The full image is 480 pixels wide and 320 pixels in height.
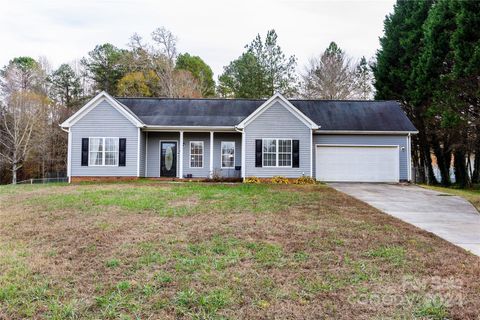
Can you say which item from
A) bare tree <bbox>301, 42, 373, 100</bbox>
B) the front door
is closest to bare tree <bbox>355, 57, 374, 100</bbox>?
bare tree <bbox>301, 42, 373, 100</bbox>

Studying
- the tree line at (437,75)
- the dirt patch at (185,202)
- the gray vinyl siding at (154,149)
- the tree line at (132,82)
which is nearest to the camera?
the dirt patch at (185,202)

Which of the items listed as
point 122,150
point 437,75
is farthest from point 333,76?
point 122,150

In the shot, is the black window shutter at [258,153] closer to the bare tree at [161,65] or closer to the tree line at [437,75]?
the tree line at [437,75]

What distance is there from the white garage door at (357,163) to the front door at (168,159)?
24.1ft

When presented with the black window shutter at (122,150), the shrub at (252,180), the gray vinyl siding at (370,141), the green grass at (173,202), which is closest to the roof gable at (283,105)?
→ the gray vinyl siding at (370,141)

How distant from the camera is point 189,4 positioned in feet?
49.4

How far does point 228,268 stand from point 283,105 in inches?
497

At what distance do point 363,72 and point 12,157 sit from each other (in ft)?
98.1

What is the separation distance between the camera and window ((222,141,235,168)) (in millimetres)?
17000

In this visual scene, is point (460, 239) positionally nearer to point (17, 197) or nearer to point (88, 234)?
point (88, 234)

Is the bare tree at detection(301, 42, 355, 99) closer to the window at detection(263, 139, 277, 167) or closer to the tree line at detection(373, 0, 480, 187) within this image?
the tree line at detection(373, 0, 480, 187)

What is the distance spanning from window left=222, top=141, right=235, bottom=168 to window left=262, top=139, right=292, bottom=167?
2.02 meters

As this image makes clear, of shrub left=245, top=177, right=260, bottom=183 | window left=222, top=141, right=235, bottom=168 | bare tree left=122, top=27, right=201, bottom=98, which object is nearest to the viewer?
shrub left=245, top=177, right=260, bottom=183

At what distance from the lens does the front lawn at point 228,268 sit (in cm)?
300
